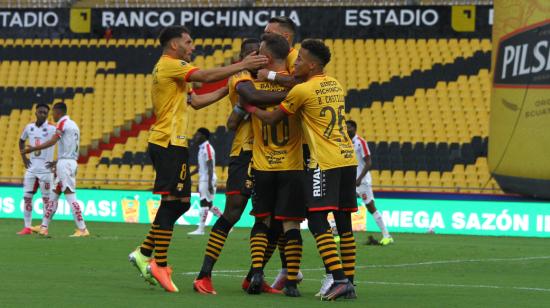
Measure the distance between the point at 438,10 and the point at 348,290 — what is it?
26779 mm

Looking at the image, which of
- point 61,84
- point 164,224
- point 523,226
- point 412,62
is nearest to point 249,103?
point 164,224

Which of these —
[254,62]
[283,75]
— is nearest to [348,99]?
[283,75]

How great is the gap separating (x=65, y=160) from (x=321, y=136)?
10.3 m

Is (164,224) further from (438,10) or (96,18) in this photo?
(96,18)

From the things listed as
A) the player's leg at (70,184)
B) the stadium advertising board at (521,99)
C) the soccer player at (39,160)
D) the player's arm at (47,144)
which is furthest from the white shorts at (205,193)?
the stadium advertising board at (521,99)

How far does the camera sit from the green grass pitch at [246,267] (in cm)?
946

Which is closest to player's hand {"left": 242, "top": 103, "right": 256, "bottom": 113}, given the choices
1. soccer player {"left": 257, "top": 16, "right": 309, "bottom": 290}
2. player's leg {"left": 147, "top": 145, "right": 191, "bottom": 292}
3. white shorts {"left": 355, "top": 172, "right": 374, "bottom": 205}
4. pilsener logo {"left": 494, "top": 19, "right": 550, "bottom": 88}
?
soccer player {"left": 257, "top": 16, "right": 309, "bottom": 290}

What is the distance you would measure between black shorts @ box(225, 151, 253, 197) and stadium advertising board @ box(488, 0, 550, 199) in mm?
14790

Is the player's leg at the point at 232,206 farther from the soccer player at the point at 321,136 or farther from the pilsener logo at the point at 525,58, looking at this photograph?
the pilsener logo at the point at 525,58

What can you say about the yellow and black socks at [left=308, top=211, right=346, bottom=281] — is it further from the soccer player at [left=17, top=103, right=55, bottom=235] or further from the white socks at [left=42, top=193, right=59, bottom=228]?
the soccer player at [left=17, top=103, right=55, bottom=235]

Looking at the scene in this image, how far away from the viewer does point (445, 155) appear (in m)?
30.8

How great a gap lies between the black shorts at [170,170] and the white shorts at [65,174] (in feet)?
30.5

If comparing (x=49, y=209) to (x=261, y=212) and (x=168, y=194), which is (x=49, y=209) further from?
(x=261, y=212)

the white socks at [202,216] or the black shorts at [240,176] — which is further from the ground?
the black shorts at [240,176]
